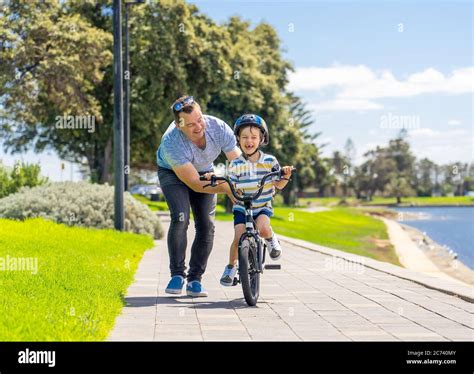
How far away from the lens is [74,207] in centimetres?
1859

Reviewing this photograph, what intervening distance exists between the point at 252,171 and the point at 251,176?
0.22 ft

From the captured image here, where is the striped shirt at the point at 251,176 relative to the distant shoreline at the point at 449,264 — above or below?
above

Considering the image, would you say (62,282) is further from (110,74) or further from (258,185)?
(110,74)

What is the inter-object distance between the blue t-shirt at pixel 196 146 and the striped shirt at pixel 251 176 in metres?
0.30

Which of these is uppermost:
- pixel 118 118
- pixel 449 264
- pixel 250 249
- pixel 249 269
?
pixel 118 118

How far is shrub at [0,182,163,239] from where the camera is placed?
18.5 meters

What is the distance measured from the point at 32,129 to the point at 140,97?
397 inches

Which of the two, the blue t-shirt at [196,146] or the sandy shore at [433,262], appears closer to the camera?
the blue t-shirt at [196,146]

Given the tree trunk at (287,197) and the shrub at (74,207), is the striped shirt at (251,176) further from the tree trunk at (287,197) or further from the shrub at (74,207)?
the tree trunk at (287,197)

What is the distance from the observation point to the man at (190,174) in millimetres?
7996

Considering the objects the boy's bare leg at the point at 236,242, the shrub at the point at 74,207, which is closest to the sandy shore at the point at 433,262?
the shrub at the point at 74,207

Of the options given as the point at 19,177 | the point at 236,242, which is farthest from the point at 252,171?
the point at 19,177
